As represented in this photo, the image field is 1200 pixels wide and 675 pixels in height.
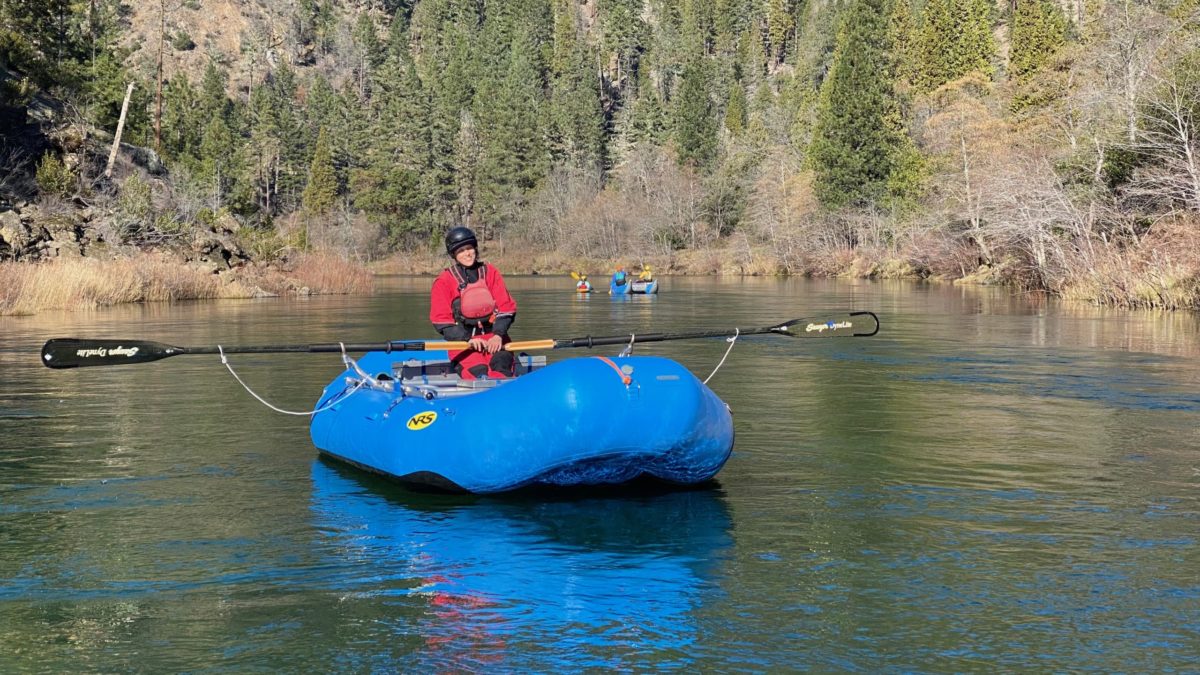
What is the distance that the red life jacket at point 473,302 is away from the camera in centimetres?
1104

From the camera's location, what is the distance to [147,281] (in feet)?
121

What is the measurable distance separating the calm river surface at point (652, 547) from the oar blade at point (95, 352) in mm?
952

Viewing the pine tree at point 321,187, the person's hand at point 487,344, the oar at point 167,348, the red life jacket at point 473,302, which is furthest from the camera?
the pine tree at point 321,187

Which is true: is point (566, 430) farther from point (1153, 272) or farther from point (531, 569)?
point (1153, 272)

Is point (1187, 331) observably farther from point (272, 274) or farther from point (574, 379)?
point (272, 274)

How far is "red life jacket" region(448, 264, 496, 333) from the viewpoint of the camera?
1104 centimetres

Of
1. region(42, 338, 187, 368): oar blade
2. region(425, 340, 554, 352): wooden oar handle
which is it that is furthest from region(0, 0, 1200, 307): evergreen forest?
region(42, 338, 187, 368): oar blade

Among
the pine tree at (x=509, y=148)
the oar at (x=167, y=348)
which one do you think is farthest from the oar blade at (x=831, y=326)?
the pine tree at (x=509, y=148)

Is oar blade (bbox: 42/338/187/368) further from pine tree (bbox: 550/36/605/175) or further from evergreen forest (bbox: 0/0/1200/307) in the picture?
pine tree (bbox: 550/36/605/175)

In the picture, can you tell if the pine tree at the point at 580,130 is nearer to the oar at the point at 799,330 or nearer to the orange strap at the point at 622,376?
the oar at the point at 799,330

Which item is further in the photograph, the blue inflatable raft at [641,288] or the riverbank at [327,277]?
the blue inflatable raft at [641,288]

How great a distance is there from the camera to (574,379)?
29.6 feet

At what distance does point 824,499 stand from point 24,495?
20.0 feet

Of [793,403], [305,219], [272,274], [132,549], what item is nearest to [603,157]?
[305,219]
